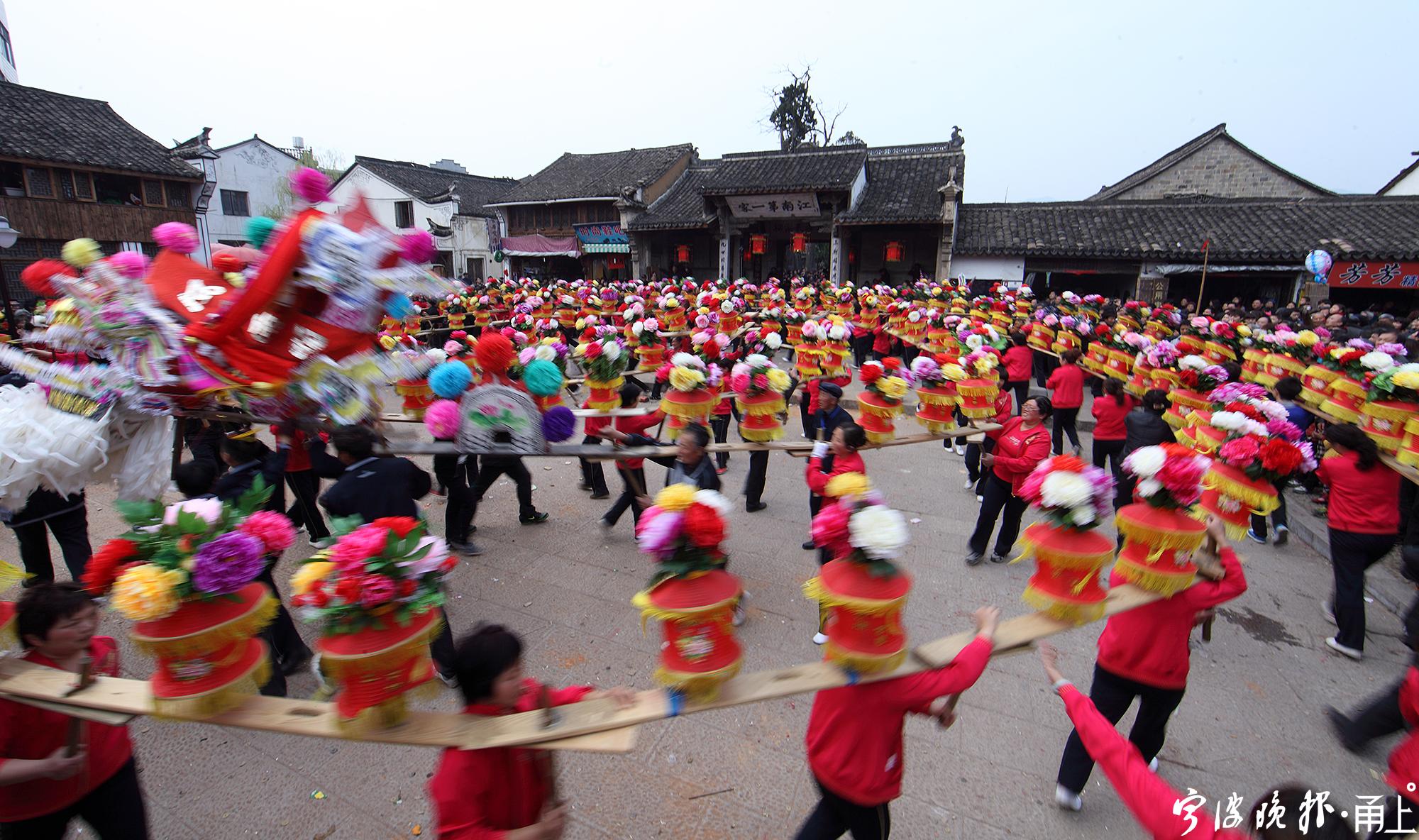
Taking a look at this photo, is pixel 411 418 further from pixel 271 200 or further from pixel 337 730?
pixel 271 200

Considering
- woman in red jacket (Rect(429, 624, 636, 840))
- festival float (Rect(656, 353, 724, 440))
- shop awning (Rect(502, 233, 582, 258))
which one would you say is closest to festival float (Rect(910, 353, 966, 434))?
Result: festival float (Rect(656, 353, 724, 440))

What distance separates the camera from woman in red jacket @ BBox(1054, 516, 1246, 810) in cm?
291

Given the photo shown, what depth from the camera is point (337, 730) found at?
2207mm

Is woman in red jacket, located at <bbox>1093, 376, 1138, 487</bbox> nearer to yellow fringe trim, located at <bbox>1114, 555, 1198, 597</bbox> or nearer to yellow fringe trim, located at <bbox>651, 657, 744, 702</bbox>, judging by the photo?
yellow fringe trim, located at <bbox>1114, 555, 1198, 597</bbox>

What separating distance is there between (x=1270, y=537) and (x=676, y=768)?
21.7 feet

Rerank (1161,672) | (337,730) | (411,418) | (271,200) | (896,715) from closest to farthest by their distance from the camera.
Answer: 1. (337,730)
2. (896,715)
3. (1161,672)
4. (411,418)
5. (271,200)

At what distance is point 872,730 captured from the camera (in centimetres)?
234

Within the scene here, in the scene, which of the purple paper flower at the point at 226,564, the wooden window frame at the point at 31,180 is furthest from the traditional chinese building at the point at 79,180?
the purple paper flower at the point at 226,564

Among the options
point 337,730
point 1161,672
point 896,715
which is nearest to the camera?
point 337,730

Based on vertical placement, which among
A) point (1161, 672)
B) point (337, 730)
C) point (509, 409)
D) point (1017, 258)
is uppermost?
point (1017, 258)

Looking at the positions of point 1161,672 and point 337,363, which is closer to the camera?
point 1161,672

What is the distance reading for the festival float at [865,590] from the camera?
2.19m

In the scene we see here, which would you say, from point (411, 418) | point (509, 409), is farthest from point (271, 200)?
point (509, 409)

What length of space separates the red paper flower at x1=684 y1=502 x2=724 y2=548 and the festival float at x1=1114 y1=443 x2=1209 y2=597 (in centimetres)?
200
